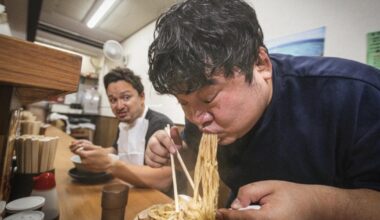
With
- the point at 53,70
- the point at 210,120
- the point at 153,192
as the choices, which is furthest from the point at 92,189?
the point at 53,70

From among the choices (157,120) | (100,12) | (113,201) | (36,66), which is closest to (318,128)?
(113,201)

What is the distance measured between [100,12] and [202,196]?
554 cm

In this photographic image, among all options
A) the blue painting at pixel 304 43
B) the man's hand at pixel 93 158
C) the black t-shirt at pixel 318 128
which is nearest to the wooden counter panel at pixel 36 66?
the black t-shirt at pixel 318 128

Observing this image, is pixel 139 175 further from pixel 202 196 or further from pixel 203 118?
pixel 203 118

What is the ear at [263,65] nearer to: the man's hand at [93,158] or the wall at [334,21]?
the wall at [334,21]

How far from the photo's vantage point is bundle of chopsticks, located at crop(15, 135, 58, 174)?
1252 mm

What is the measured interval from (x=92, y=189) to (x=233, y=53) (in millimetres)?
1483

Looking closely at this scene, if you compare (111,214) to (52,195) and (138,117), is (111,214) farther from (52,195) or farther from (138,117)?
(138,117)

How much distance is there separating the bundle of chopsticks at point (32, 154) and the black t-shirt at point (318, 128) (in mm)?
1135

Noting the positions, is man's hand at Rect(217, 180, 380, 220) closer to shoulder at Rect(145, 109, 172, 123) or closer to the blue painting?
the blue painting

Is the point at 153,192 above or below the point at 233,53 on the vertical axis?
below

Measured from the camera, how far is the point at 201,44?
0.93 meters

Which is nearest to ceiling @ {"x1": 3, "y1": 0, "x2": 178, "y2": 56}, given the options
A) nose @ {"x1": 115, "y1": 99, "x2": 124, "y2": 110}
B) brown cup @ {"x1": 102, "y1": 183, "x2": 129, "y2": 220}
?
nose @ {"x1": 115, "y1": 99, "x2": 124, "y2": 110}

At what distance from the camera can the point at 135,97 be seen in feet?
9.84
